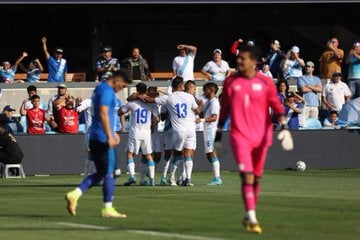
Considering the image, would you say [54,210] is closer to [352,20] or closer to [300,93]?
[300,93]

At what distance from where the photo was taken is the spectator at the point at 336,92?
3212 cm

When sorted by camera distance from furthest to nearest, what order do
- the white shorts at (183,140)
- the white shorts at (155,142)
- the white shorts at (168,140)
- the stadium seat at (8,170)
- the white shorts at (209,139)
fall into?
the stadium seat at (8,170) < the white shorts at (155,142) < the white shorts at (168,140) < the white shorts at (209,139) < the white shorts at (183,140)

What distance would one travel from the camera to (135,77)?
32.0 metres

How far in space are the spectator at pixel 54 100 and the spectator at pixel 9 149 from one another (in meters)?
1.91

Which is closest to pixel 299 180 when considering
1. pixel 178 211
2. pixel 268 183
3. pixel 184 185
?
pixel 268 183

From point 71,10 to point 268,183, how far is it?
16873mm

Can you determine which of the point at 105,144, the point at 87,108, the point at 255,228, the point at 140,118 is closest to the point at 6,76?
the point at 87,108

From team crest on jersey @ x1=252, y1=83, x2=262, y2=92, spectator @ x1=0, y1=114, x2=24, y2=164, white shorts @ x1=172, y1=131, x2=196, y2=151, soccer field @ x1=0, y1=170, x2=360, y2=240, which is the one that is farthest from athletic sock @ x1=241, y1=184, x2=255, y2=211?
spectator @ x1=0, y1=114, x2=24, y2=164

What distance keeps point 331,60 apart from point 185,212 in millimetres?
17173

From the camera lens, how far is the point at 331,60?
3322 centimetres

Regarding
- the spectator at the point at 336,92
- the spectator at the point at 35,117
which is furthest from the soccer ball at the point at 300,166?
the spectator at the point at 35,117

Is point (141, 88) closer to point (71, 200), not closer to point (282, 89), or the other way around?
point (282, 89)

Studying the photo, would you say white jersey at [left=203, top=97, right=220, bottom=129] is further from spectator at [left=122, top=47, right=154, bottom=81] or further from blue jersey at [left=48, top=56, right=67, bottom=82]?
blue jersey at [left=48, top=56, right=67, bottom=82]

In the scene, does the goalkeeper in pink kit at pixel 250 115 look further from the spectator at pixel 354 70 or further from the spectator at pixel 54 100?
the spectator at pixel 354 70
